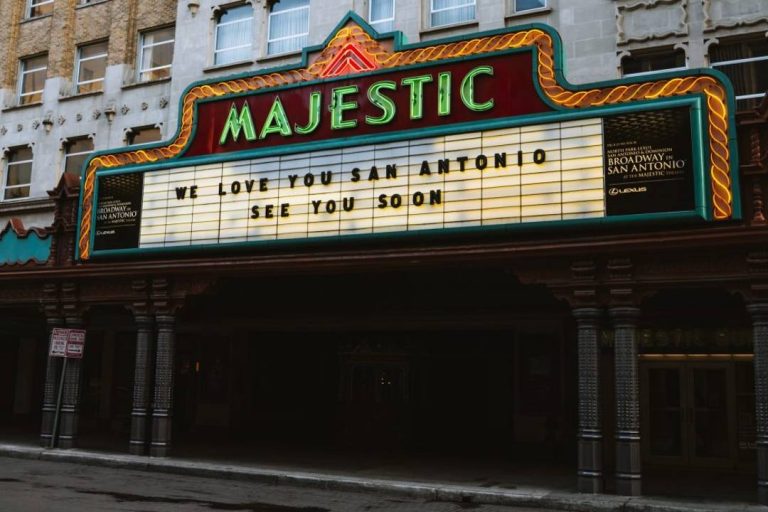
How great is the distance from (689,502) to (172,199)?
39.4 ft

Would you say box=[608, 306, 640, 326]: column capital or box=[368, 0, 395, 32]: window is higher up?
box=[368, 0, 395, 32]: window

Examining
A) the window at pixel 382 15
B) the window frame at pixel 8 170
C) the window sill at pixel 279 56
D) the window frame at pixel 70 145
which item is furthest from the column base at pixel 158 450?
the window frame at pixel 8 170

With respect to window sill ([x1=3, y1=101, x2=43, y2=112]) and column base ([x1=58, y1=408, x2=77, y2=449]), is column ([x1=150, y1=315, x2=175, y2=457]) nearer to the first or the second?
column base ([x1=58, y1=408, x2=77, y2=449])

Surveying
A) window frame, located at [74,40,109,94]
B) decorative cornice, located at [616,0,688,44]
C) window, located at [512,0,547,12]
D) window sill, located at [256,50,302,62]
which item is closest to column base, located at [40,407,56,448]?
window sill, located at [256,50,302,62]

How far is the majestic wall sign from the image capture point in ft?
43.0

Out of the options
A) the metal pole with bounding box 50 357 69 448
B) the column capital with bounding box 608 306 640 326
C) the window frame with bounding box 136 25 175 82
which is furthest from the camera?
the window frame with bounding box 136 25 175 82

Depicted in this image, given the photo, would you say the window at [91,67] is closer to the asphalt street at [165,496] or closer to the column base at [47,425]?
the column base at [47,425]

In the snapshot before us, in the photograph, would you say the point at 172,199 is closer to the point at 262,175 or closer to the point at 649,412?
the point at 262,175

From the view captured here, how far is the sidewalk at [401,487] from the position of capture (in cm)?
1241

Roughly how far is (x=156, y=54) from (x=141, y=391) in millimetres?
12078

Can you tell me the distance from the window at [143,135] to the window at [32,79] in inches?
184

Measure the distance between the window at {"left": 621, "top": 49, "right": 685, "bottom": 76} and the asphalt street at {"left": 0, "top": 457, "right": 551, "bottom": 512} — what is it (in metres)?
10.4

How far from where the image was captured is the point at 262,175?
1684 cm

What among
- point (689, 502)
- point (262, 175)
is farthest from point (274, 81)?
point (689, 502)
